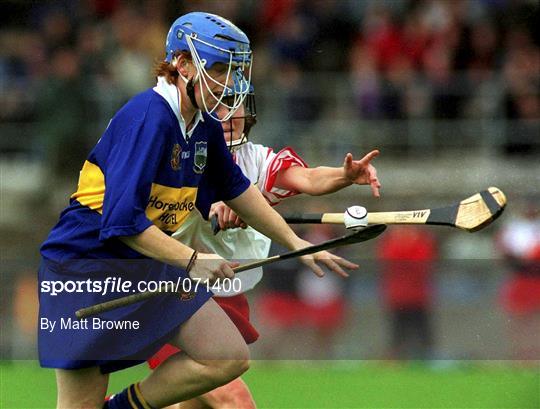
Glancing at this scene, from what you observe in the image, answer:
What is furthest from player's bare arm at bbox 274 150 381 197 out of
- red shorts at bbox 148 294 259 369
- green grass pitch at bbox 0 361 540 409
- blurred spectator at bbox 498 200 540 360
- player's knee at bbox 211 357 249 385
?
blurred spectator at bbox 498 200 540 360

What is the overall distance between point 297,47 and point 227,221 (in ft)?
22.5

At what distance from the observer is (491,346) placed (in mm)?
8922

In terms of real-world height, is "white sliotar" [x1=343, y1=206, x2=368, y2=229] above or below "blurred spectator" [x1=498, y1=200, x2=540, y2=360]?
above

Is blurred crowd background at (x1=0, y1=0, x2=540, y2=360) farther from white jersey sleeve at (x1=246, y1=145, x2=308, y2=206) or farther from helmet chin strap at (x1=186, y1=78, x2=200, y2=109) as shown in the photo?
helmet chin strap at (x1=186, y1=78, x2=200, y2=109)

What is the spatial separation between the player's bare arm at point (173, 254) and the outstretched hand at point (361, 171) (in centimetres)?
90

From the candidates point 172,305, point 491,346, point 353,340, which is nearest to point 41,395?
point 353,340

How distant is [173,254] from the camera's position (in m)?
4.41

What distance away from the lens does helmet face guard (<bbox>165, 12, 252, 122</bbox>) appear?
461 cm

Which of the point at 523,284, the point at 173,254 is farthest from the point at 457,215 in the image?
the point at 523,284

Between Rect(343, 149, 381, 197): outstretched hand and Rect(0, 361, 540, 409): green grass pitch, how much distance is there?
199cm

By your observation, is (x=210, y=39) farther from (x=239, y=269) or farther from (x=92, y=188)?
(x=239, y=269)

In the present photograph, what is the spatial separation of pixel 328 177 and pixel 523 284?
4161 mm

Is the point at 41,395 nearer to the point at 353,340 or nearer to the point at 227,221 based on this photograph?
the point at 353,340

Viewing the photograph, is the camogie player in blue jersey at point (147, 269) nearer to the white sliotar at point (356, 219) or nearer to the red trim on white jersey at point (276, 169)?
the white sliotar at point (356, 219)
